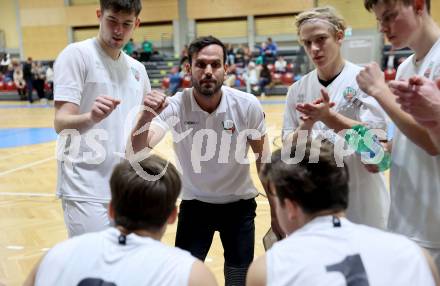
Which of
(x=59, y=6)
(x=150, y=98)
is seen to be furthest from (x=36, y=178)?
(x=59, y=6)

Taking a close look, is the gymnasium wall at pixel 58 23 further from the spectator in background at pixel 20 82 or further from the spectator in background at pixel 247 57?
the spectator in background at pixel 247 57

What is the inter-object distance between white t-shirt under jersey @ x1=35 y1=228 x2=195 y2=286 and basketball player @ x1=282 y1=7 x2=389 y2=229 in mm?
1341

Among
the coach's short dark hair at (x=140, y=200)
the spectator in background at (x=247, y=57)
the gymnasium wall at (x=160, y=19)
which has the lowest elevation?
the coach's short dark hair at (x=140, y=200)

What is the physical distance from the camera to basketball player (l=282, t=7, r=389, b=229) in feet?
9.37

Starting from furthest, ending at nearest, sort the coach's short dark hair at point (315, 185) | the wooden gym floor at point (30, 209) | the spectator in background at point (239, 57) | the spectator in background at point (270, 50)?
the spectator in background at point (270, 50)
the spectator in background at point (239, 57)
the wooden gym floor at point (30, 209)
the coach's short dark hair at point (315, 185)

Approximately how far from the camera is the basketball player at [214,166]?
331 centimetres

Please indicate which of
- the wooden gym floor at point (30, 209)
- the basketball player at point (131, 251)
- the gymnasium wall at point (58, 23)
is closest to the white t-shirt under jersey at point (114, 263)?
the basketball player at point (131, 251)

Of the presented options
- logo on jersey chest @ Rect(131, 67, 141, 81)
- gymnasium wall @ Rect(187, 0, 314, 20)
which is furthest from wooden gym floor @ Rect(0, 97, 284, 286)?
gymnasium wall @ Rect(187, 0, 314, 20)

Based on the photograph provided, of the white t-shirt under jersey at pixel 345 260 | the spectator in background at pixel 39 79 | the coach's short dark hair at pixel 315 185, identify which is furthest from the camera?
the spectator in background at pixel 39 79

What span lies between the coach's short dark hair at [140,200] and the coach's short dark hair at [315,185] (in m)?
0.43

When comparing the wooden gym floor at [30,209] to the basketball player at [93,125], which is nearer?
the basketball player at [93,125]

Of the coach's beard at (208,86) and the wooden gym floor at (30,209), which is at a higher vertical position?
the coach's beard at (208,86)

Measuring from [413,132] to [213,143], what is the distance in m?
1.48

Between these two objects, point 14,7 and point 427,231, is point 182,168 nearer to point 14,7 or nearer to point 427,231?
point 427,231
